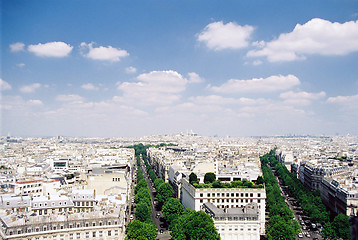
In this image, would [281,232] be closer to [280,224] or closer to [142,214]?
[280,224]

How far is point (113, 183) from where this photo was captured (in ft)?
268

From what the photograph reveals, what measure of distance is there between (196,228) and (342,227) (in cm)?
2892

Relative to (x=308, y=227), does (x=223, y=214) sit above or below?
above

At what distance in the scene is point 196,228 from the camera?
5784 cm

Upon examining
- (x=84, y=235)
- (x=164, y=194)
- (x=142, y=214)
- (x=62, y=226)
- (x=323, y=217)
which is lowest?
(x=323, y=217)

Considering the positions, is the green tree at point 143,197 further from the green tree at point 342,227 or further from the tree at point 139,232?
the green tree at point 342,227

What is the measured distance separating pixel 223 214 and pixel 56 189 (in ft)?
131

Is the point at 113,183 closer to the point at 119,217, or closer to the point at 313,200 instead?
the point at 119,217

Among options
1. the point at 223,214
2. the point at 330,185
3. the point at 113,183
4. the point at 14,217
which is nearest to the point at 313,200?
the point at 330,185

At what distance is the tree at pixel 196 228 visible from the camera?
56375 mm

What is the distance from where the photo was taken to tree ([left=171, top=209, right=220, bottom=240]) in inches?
2219

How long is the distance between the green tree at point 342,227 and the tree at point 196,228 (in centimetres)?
2504

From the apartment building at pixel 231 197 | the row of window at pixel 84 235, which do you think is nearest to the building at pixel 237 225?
the apartment building at pixel 231 197

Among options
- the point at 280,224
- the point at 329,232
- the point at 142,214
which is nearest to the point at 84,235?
the point at 142,214
